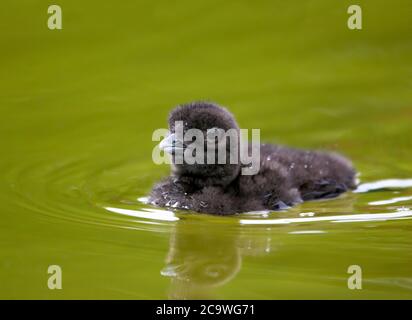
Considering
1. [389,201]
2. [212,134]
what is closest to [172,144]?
[212,134]

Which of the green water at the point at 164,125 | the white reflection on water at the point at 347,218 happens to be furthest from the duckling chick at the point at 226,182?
the white reflection on water at the point at 347,218

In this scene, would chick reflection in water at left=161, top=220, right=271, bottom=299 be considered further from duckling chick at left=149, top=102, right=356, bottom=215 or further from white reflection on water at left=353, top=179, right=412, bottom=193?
white reflection on water at left=353, top=179, right=412, bottom=193

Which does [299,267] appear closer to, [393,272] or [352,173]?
[393,272]

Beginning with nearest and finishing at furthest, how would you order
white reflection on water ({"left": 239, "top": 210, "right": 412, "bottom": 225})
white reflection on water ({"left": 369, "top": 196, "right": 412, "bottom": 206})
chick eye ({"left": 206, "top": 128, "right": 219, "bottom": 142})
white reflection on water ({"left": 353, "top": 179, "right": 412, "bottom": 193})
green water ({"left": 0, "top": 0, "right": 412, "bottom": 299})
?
green water ({"left": 0, "top": 0, "right": 412, "bottom": 299}), white reflection on water ({"left": 239, "top": 210, "right": 412, "bottom": 225}), chick eye ({"left": 206, "top": 128, "right": 219, "bottom": 142}), white reflection on water ({"left": 369, "top": 196, "right": 412, "bottom": 206}), white reflection on water ({"left": 353, "top": 179, "right": 412, "bottom": 193})

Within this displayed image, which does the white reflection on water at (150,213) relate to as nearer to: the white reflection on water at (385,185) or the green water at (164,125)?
the green water at (164,125)

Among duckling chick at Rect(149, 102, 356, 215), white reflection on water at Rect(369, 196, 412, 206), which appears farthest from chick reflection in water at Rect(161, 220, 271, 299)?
white reflection on water at Rect(369, 196, 412, 206)

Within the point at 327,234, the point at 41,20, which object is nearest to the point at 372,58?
the point at 41,20

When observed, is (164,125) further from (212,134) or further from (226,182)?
(212,134)
